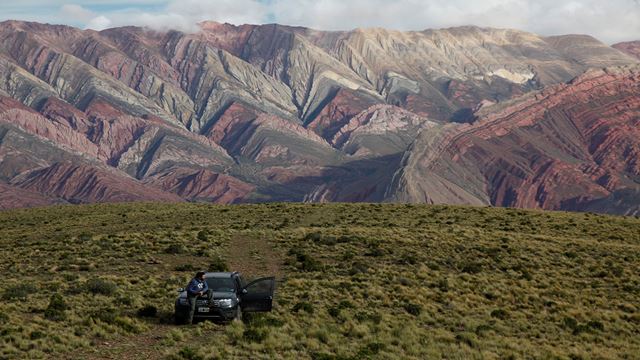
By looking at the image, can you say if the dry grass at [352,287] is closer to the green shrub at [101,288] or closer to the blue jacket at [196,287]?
the green shrub at [101,288]

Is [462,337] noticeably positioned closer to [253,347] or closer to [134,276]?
[253,347]

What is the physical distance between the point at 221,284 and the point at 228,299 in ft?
3.63

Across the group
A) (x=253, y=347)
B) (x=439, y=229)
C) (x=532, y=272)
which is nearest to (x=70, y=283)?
(x=253, y=347)

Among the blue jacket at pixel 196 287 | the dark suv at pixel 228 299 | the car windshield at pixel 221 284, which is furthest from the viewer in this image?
the car windshield at pixel 221 284

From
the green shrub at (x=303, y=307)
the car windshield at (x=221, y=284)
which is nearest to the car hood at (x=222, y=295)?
the car windshield at (x=221, y=284)

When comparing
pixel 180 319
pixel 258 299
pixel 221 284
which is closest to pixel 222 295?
pixel 221 284

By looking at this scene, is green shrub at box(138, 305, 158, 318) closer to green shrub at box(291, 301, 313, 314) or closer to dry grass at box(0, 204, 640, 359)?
dry grass at box(0, 204, 640, 359)

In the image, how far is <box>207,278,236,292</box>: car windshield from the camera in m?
31.2

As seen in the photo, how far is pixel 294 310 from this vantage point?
3334 centimetres

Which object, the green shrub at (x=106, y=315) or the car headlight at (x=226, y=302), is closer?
the green shrub at (x=106, y=315)

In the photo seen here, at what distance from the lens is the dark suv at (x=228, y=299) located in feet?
98.8

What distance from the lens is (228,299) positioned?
100ft

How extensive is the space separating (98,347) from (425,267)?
2281 centimetres

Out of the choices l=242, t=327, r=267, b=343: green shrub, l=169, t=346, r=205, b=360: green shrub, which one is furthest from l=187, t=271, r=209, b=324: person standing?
l=169, t=346, r=205, b=360: green shrub
